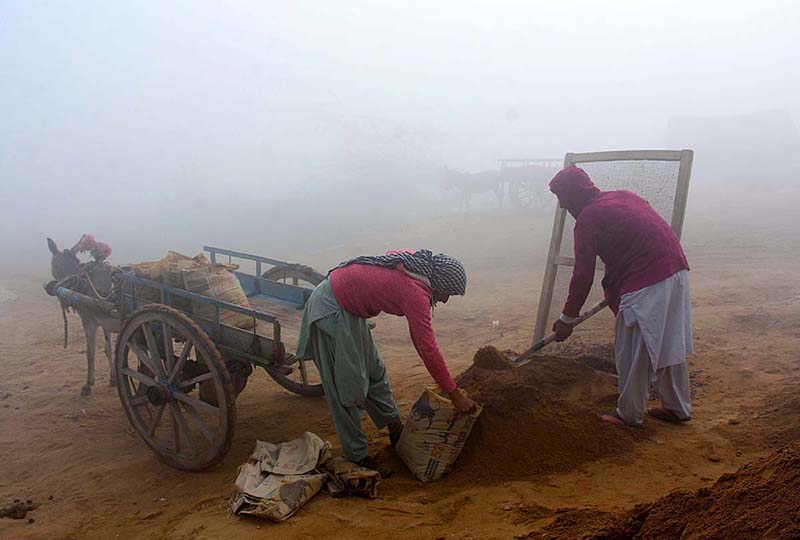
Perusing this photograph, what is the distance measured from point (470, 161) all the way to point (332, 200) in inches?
752

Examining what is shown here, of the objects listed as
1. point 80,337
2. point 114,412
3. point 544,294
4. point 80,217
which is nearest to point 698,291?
point 544,294

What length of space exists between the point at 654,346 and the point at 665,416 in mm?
594

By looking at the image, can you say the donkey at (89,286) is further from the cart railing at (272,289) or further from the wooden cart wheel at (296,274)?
the wooden cart wheel at (296,274)

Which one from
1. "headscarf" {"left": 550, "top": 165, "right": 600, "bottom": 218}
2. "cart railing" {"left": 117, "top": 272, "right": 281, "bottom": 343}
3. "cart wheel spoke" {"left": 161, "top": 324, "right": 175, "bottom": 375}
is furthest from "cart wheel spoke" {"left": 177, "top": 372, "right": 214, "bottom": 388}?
"headscarf" {"left": 550, "top": 165, "right": 600, "bottom": 218}

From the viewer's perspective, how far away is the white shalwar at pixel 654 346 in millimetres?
3641

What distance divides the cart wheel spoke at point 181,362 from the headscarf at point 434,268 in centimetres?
157

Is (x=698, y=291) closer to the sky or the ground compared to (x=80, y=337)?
closer to the sky

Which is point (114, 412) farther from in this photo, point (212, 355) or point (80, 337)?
point (80, 337)

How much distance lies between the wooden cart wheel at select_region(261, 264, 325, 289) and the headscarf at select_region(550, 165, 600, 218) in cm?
235

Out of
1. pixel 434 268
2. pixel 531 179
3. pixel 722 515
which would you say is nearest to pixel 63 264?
pixel 434 268

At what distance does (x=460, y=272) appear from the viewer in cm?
329

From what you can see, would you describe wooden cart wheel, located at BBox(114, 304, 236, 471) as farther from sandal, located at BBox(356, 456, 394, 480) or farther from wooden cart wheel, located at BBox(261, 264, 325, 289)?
wooden cart wheel, located at BBox(261, 264, 325, 289)

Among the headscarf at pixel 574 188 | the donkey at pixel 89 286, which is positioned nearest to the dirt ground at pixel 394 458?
the donkey at pixel 89 286

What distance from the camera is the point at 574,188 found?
151 inches
